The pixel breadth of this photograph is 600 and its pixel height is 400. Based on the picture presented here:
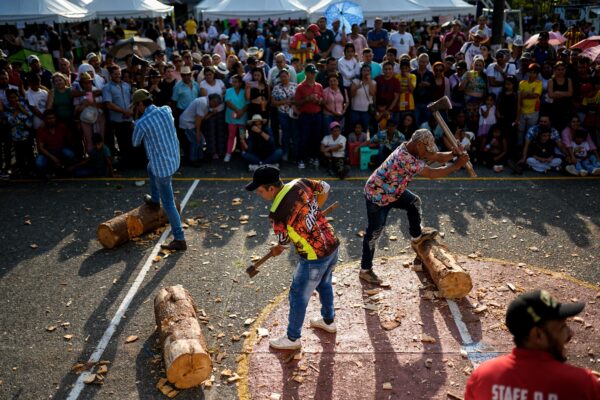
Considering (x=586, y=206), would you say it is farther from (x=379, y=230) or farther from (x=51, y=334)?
(x=51, y=334)

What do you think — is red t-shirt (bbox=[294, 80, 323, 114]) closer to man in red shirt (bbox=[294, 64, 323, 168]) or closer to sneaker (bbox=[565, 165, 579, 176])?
man in red shirt (bbox=[294, 64, 323, 168])

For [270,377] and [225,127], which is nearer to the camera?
[270,377]

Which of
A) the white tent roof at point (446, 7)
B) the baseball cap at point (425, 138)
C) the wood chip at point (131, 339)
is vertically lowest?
the wood chip at point (131, 339)

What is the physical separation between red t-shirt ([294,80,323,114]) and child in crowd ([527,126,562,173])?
4.42m

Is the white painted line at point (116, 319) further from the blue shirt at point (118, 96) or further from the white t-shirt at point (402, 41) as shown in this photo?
the white t-shirt at point (402, 41)

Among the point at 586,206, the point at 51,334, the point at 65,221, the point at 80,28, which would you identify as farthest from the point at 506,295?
the point at 80,28

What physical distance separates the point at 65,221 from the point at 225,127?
4087 mm

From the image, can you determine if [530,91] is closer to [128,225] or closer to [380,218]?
[380,218]

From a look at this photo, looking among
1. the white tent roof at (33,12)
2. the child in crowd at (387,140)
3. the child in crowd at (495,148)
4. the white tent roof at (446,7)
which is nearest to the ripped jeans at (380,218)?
the child in crowd at (387,140)

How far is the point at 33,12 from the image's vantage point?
49.8ft

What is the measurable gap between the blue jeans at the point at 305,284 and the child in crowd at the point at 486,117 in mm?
6965

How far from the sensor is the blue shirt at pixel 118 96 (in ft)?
36.0

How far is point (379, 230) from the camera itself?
21.5 ft

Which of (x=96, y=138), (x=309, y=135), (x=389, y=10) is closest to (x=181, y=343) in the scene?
(x=96, y=138)
